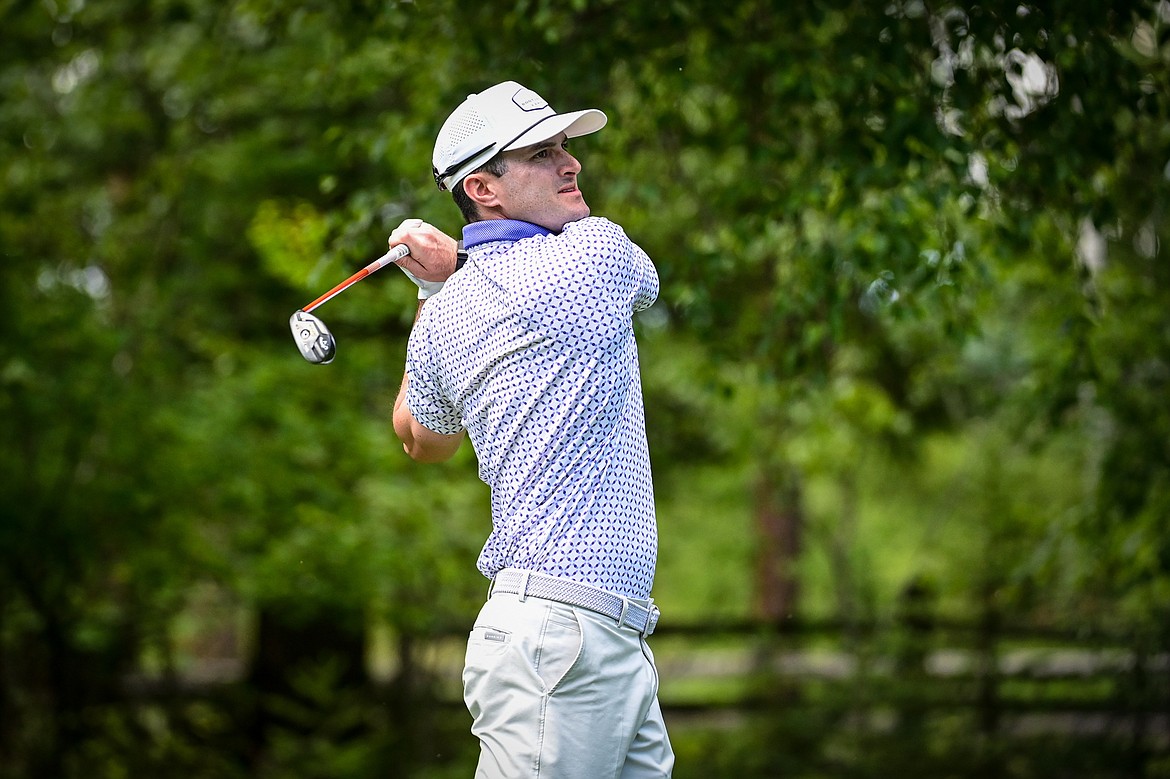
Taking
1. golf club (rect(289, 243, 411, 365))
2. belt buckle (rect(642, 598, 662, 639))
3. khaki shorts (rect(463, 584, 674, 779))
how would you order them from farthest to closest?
golf club (rect(289, 243, 411, 365)) < belt buckle (rect(642, 598, 662, 639)) < khaki shorts (rect(463, 584, 674, 779))

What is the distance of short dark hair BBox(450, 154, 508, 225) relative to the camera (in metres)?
2.26

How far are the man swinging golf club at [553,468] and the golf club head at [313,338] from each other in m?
0.22

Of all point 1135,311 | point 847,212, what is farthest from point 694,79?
point 1135,311

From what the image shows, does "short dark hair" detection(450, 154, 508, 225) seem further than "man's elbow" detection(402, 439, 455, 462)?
No

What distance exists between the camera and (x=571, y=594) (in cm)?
210

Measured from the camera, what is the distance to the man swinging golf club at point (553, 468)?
210cm

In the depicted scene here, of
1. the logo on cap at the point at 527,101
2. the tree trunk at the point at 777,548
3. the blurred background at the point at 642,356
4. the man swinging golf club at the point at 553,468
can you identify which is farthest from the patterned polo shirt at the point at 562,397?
the tree trunk at the point at 777,548

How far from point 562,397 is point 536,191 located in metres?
0.38

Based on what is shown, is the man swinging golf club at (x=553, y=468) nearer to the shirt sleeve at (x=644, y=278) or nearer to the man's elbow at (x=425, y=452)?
the shirt sleeve at (x=644, y=278)

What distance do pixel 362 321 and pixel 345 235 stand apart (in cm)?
302

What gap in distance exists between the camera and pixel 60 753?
727cm

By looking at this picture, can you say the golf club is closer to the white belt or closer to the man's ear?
the man's ear

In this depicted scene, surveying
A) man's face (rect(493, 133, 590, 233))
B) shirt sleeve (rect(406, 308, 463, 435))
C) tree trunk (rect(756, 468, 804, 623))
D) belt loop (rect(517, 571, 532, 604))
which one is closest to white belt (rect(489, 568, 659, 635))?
belt loop (rect(517, 571, 532, 604))

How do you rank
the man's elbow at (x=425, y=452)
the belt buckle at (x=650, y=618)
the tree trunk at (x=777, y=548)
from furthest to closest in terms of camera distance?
1. the tree trunk at (x=777, y=548)
2. the man's elbow at (x=425, y=452)
3. the belt buckle at (x=650, y=618)
